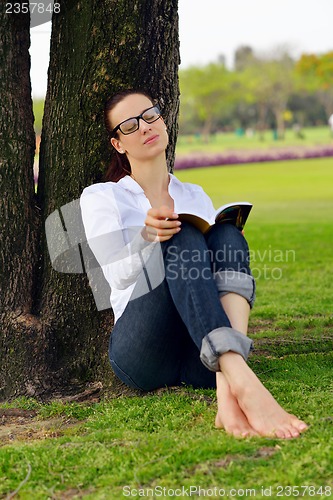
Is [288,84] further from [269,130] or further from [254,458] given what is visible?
[254,458]

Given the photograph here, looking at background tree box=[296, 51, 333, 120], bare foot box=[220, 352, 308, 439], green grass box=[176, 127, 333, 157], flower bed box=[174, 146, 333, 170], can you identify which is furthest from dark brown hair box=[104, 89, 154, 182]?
background tree box=[296, 51, 333, 120]

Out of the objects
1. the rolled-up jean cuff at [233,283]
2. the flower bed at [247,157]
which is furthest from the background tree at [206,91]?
the rolled-up jean cuff at [233,283]

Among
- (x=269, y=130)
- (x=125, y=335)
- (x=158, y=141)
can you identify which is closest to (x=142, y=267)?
(x=125, y=335)

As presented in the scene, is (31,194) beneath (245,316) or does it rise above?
above

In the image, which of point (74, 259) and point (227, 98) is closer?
point (74, 259)

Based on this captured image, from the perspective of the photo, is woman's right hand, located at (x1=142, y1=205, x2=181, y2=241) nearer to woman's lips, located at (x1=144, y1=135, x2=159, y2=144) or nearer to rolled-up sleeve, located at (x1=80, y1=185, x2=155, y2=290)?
rolled-up sleeve, located at (x1=80, y1=185, x2=155, y2=290)

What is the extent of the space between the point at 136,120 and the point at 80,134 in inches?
14.1

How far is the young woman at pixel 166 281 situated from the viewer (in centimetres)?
285

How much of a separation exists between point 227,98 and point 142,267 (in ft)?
207

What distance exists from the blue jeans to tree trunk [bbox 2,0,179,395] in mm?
456

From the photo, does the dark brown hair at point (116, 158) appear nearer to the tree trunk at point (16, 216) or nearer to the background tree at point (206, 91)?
the tree trunk at point (16, 216)

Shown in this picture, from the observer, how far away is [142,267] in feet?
10.1

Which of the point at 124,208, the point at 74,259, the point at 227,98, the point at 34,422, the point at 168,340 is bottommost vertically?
the point at 34,422

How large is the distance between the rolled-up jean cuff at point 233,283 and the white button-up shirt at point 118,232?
25cm
